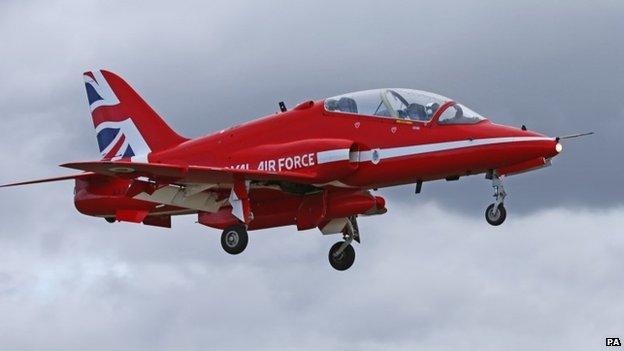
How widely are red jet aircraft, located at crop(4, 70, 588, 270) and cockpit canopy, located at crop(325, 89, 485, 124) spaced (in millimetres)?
24

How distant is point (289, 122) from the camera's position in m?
39.2

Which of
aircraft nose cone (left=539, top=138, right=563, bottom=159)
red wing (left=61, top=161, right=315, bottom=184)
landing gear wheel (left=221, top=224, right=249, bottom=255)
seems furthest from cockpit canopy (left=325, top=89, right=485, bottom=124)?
landing gear wheel (left=221, top=224, right=249, bottom=255)

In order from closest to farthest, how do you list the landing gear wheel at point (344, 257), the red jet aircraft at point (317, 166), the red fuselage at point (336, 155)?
the red fuselage at point (336, 155), the red jet aircraft at point (317, 166), the landing gear wheel at point (344, 257)

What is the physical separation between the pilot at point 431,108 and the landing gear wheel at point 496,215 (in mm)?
2798

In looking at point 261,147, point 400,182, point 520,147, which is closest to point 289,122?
point 261,147

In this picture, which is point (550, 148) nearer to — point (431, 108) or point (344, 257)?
point (431, 108)

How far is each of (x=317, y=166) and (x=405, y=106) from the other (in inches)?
102

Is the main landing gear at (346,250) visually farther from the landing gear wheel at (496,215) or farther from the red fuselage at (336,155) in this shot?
the landing gear wheel at (496,215)

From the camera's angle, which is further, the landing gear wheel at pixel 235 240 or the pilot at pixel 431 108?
the landing gear wheel at pixel 235 240

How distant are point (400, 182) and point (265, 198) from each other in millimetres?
3962

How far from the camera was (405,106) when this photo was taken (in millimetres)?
37750

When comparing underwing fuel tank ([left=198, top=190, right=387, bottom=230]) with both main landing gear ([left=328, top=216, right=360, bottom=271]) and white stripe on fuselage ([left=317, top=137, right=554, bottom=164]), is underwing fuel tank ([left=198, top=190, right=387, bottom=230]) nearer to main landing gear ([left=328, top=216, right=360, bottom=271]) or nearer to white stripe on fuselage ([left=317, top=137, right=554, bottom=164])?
main landing gear ([left=328, top=216, right=360, bottom=271])

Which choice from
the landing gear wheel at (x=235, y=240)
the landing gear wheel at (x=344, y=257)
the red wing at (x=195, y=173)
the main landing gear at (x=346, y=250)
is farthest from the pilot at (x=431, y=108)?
the landing gear wheel at (x=344, y=257)

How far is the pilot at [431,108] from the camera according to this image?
37.4 m
